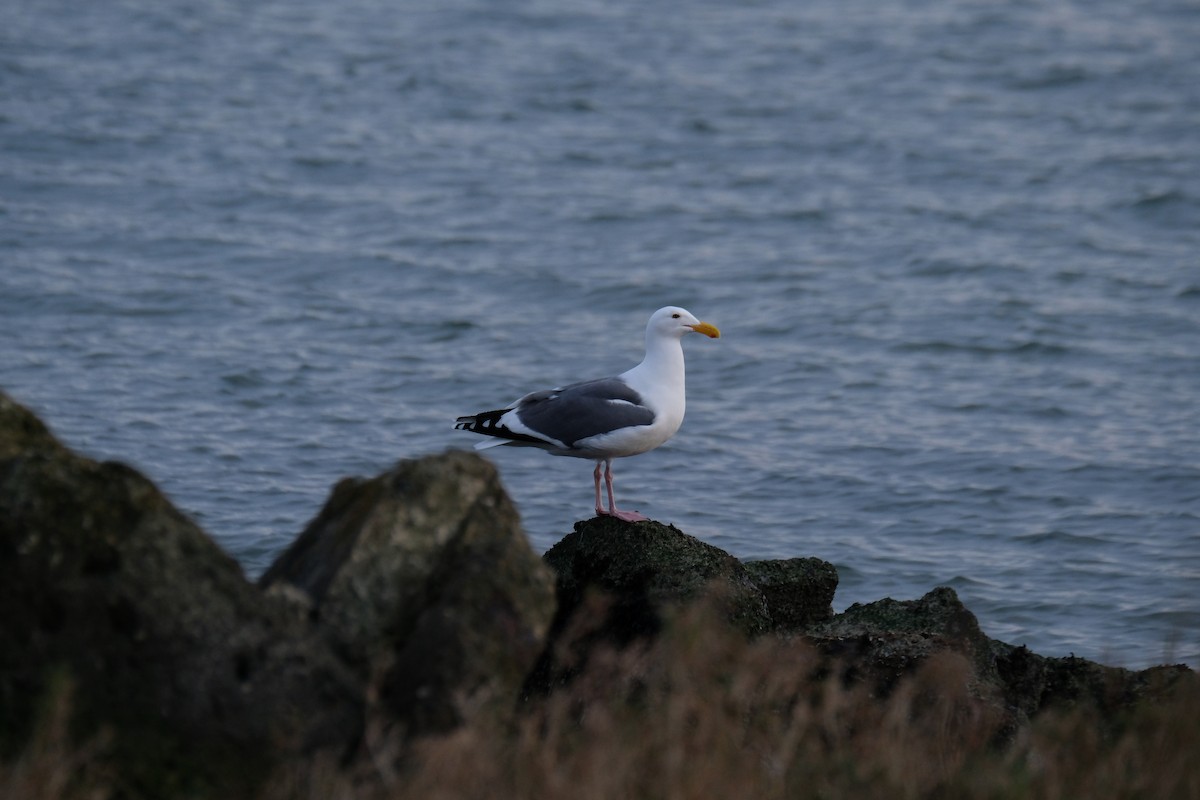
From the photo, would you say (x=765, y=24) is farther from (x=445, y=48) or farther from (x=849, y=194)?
(x=849, y=194)

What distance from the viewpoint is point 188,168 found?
2159cm

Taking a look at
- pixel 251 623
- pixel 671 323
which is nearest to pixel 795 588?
pixel 671 323

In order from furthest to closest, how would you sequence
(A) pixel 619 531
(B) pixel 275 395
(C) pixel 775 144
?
(C) pixel 775 144, (B) pixel 275 395, (A) pixel 619 531

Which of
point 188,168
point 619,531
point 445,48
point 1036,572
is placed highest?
point 445,48

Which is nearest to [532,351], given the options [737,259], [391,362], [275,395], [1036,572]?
[391,362]

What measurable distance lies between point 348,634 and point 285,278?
1315 centimetres

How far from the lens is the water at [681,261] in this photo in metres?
12.6

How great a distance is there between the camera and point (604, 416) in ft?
29.2

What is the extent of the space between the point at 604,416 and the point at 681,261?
10.3 metres

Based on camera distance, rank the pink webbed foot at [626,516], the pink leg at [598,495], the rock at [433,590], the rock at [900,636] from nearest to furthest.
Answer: the rock at [433,590]
the rock at [900,636]
the pink webbed foot at [626,516]
the pink leg at [598,495]

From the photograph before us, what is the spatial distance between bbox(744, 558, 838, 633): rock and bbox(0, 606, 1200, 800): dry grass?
1.80 meters

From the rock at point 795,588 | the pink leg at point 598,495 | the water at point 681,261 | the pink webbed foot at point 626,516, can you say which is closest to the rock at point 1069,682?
the water at point 681,261

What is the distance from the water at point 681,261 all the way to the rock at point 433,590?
13.6 feet

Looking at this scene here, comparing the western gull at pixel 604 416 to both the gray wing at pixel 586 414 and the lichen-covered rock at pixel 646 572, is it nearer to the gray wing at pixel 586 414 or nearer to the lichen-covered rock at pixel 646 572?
the gray wing at pixel 586 414
